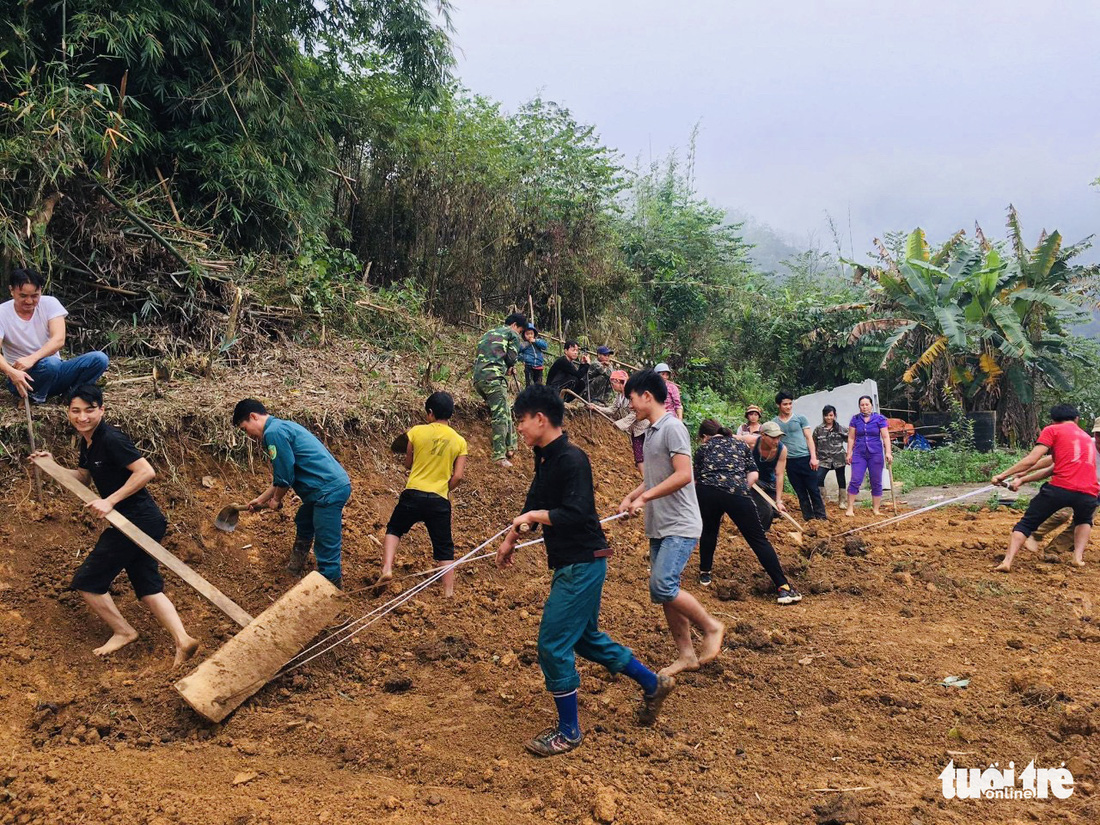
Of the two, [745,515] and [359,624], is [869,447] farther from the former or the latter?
[359,624]

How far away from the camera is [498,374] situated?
27.8 feet

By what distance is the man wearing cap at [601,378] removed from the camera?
11.3 metres

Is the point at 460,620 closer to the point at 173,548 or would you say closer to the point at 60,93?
the point at 173,548

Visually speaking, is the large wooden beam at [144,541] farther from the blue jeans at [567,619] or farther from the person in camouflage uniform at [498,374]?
the person in camouflage uniform at [498,374]

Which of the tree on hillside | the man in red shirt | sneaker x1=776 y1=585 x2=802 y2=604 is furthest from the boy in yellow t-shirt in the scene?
the tree on hillside

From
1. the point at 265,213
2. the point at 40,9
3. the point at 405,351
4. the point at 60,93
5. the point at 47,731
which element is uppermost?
the point at 40,9

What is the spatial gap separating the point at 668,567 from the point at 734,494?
1.98 meters

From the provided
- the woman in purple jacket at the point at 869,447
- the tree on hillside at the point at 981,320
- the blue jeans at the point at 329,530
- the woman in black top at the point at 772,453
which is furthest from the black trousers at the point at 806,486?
the tree on hillside at the point at 981,320

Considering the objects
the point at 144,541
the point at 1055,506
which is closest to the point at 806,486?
the point at 1055,506

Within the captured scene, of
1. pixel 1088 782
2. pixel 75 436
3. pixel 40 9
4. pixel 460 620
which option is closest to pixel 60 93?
pixel 40 9

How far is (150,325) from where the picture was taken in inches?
291

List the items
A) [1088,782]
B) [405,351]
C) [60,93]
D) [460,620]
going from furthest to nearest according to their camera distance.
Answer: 1. [405,351]
2. [60,93]
3. [460,620]
4. [1088,782]

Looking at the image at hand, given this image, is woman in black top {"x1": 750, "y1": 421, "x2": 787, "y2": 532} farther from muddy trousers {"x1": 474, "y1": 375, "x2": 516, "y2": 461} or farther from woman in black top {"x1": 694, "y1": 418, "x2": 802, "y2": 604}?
muddy trousers {"x1": 474, "y1": 375, "x2": 516, "y2": 461}

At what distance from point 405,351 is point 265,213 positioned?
2.36m
